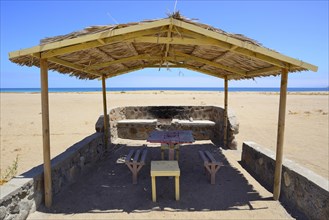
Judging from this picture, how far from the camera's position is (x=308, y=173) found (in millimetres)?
3914

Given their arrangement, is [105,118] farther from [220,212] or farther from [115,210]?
[220,212]

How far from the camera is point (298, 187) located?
392cm

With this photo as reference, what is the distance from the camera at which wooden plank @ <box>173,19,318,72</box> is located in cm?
361

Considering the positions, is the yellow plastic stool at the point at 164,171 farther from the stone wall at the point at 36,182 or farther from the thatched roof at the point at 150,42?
the thatched roof at the point at 150,42

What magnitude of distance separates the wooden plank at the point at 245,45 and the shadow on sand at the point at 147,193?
94.5 inches

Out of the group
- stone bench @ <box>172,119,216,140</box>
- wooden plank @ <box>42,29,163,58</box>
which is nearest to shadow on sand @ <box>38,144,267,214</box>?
wooden plank @ <box>42,29,163,58</box>

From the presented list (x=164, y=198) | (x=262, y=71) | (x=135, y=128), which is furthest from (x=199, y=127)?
(x=164, y=198)

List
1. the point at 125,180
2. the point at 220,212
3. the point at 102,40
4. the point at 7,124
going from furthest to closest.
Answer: the point at 7,124 → the point at 125,180 → the point at 220,212 → the point at 102,40

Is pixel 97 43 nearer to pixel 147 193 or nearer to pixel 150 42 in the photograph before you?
pixel 150 42

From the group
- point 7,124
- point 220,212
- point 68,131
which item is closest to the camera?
point 220,212

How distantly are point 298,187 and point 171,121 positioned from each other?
5.94m

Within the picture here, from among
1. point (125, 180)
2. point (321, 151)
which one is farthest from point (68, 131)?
point (321, 151)

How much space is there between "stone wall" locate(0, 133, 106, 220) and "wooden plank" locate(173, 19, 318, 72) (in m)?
3.12

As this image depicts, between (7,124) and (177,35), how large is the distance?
12.4 metres
